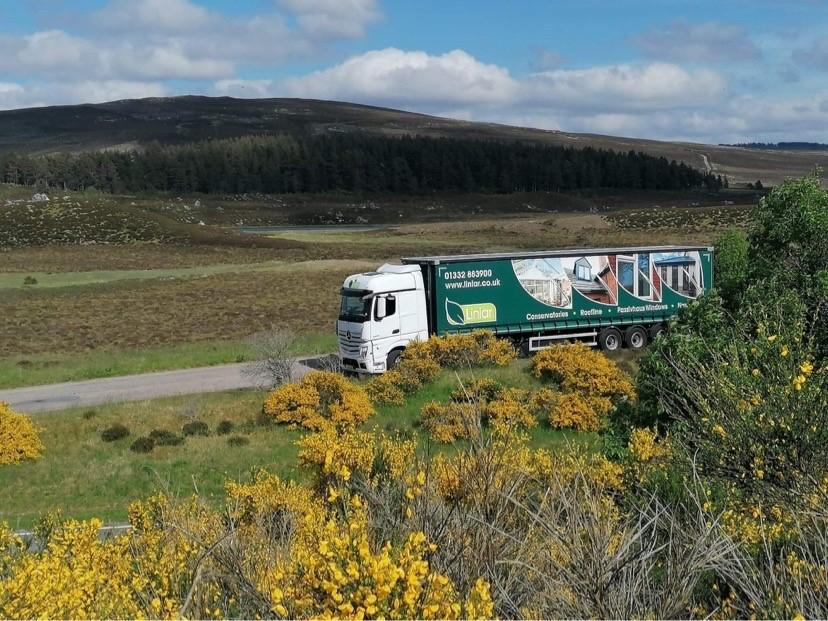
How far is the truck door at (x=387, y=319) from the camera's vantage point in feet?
104

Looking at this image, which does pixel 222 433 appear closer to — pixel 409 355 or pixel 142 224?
pixel 409 355

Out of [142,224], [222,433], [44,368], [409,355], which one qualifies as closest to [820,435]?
[222,433]

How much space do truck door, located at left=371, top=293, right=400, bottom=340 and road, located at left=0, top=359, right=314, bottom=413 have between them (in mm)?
4675

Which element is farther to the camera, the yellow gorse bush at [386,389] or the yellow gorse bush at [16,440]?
the yellow gorse bush at [386,389]

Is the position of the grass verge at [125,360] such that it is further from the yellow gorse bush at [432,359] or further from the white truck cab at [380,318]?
the yellow gorse bush at [432,359]

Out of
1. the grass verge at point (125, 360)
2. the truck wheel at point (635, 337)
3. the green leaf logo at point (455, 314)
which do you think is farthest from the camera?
the grass verge at point (125, 360)

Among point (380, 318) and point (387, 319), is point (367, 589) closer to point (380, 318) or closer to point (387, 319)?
point (380, 318)

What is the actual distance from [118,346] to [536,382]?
24.5m

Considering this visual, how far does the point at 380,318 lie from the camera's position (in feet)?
104

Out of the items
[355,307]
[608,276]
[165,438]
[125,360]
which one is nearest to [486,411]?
[355,307]

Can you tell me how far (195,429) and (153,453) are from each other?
2.11m

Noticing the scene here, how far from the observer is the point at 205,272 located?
76.0 meters

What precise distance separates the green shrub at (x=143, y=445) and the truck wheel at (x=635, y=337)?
788 inches

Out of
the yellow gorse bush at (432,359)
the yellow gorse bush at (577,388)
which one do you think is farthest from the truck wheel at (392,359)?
the yellow gorse bush at (577,388)
